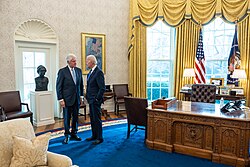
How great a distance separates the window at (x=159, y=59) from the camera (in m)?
6.78

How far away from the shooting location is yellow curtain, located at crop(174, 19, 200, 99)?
6.28 metres

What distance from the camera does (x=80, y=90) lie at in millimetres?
4164

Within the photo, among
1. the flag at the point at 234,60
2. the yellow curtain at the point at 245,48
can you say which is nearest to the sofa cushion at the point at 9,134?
the flag at the point at 234,60

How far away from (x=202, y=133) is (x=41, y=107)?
3.46 metres

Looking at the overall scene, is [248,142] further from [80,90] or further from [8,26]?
[8,26]

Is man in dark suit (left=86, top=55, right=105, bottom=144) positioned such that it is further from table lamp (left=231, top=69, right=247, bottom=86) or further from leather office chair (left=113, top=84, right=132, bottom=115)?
table lamp (left=231, top=69, right=247, bottom=86)

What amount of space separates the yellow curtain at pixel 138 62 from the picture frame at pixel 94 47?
0.85m

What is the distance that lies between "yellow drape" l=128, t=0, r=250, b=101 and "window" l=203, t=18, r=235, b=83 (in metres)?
0.37

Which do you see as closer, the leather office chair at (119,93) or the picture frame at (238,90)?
the picture frame at (238,90)

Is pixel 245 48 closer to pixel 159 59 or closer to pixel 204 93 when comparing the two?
pixel 204 93

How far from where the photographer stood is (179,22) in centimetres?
631

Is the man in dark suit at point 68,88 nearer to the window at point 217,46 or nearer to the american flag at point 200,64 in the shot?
the american flag at point 200,64

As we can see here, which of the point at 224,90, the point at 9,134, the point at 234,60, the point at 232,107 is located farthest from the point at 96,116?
the point at 234,60

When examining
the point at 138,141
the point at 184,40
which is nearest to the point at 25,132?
the point at 138,141
